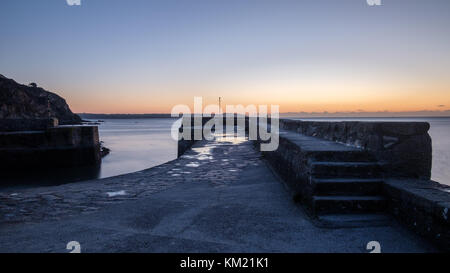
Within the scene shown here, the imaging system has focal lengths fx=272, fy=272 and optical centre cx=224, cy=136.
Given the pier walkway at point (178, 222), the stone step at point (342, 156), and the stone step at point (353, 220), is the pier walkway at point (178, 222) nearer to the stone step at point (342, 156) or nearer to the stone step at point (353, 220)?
the stone step at point (353, 220)

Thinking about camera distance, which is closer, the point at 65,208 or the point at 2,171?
the point at 65,208

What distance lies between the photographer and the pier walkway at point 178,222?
257cm

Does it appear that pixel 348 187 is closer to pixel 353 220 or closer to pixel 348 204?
pixel 348 204

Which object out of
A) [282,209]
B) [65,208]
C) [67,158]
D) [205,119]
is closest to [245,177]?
[282,209]

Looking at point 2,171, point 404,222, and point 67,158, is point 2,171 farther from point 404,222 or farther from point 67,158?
point 404,222

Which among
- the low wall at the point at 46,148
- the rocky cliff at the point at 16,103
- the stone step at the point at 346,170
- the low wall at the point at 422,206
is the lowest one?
the low wall at the point at 46,148

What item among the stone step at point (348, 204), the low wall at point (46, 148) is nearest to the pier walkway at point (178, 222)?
the stone step at point (348, 204)

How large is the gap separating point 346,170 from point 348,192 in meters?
0.28

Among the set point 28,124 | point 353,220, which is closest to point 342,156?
point 353,220

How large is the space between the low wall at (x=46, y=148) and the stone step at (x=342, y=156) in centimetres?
1630

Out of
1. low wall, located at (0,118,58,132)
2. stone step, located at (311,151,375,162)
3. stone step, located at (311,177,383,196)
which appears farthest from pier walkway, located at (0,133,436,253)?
low wall, located at (0,118,58,132)

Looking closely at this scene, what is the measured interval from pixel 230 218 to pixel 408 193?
1.92 metres

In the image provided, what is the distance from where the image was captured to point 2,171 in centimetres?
1505

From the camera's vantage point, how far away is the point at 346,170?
10.9 ft
